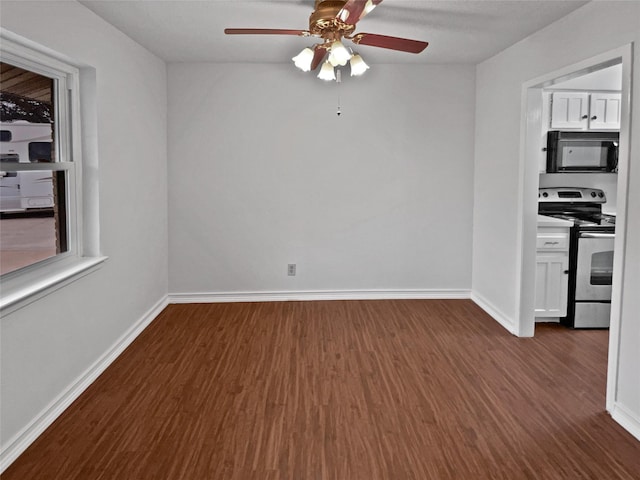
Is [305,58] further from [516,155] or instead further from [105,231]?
[516,155]

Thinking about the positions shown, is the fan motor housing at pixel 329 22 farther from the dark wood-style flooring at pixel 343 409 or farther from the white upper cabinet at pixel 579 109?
the white upper cabinet at pixel 579 109

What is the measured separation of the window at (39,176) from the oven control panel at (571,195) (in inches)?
157

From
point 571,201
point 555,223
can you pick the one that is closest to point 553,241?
point 555,223

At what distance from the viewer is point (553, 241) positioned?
4297 mm

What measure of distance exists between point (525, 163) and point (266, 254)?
2.55 metres

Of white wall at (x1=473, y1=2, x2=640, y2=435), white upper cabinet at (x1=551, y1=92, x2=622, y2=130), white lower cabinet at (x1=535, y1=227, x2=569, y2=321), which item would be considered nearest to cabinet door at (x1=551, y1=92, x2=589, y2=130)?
white upper cabinet at (x1=551, y1=92, x2=622, y2=130)

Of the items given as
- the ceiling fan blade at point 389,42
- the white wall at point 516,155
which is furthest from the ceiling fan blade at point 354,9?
the white wall at point 516,155

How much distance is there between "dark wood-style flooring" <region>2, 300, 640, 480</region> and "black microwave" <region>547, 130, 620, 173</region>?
1.44 meters

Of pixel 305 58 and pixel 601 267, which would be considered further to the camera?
pixel 601 267

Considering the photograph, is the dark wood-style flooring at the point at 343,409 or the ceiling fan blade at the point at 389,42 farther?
the ceiling fan blade at the point at 389,42

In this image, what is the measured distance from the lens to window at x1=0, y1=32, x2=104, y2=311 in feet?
8.52

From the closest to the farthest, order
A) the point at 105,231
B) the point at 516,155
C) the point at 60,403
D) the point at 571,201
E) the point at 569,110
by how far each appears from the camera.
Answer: the point at 60,403 → the point at 105,231 → the point at 516,155 → the point at 569,110 → the point at 571,201

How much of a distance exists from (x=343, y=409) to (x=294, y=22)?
2530 millimetres

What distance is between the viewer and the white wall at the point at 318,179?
16.5 ft
